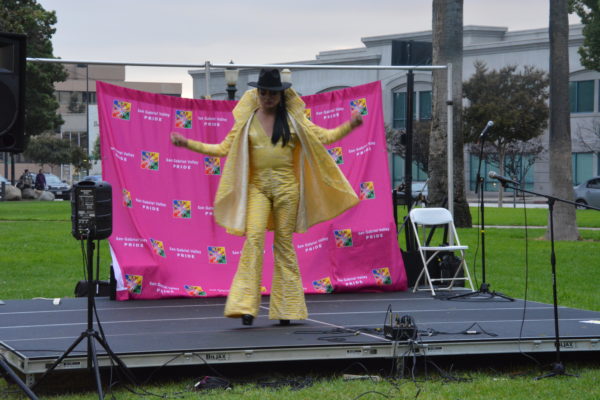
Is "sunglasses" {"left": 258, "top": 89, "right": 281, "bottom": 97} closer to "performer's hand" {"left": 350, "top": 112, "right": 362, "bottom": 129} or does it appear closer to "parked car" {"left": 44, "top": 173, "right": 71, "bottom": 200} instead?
"performer's hand" {"left": 350, "top": 112, "right": 362, "bottom": 129}

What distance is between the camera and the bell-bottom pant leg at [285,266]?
314 inches

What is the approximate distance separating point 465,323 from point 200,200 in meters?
3.62

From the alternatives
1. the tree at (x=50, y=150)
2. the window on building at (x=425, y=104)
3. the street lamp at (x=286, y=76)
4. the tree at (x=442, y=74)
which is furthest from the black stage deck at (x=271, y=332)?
the tree at (x=50, y=150)

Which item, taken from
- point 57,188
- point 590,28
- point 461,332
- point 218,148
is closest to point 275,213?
point 218,148

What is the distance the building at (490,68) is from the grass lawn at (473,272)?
72.6 feet

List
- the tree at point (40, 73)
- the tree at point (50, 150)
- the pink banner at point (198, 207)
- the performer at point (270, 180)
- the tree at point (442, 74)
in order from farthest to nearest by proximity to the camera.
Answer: the tree at point (50, 150) → the tree at point (40, 73) → the tree at point (442, 74) → the pink banner at point (198, 207) → the performer at point (270, 180)

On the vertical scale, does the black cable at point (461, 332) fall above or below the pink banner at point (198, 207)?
below

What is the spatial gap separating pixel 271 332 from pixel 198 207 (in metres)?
3.10

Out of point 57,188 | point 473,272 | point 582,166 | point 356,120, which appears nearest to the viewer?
point 356,120

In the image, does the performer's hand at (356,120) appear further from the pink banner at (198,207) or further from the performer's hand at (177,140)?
the pink banner at (198,207)

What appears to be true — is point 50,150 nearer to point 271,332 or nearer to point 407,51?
point 407,51

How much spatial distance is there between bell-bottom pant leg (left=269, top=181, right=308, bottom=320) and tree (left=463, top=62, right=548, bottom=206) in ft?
114

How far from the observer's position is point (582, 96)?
50.0 metres

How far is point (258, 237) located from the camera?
789 centimetres
